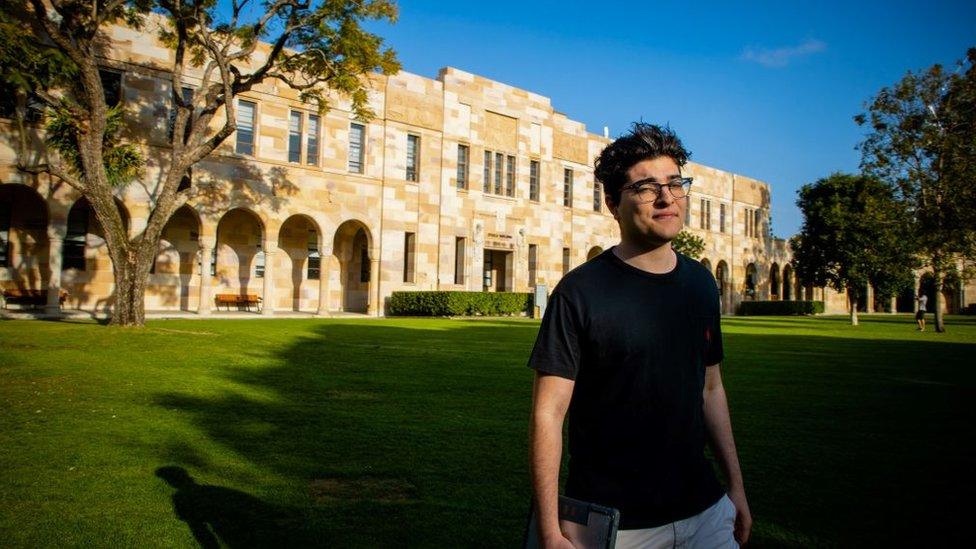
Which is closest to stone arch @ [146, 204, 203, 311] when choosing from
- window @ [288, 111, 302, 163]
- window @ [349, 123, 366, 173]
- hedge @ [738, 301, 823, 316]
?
window @ [288, 111, 302, 163]

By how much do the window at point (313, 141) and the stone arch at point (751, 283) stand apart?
3783cm

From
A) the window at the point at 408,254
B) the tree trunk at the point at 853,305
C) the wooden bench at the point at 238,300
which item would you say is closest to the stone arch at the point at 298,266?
the wooden bench at the point at 238,300

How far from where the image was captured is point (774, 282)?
59531 mm

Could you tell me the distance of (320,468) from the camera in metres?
5.46

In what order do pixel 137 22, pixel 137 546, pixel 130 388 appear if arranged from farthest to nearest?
pixel 137 22 < pixel 130 388 < pixel 137 546

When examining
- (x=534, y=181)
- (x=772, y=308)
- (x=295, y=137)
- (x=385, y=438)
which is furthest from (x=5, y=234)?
(x=772, y=308)

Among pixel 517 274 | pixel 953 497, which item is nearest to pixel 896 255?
pixel 517 274

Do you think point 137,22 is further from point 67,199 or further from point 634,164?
point 634,164

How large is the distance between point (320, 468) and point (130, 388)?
4673 mm

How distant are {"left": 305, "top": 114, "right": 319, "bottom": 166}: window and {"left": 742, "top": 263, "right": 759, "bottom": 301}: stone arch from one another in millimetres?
37828

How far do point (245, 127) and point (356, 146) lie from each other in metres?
4.98

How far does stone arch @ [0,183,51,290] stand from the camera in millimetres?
21969

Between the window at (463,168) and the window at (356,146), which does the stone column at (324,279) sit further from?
the window at (463,168)

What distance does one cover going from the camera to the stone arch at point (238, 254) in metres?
26.6
